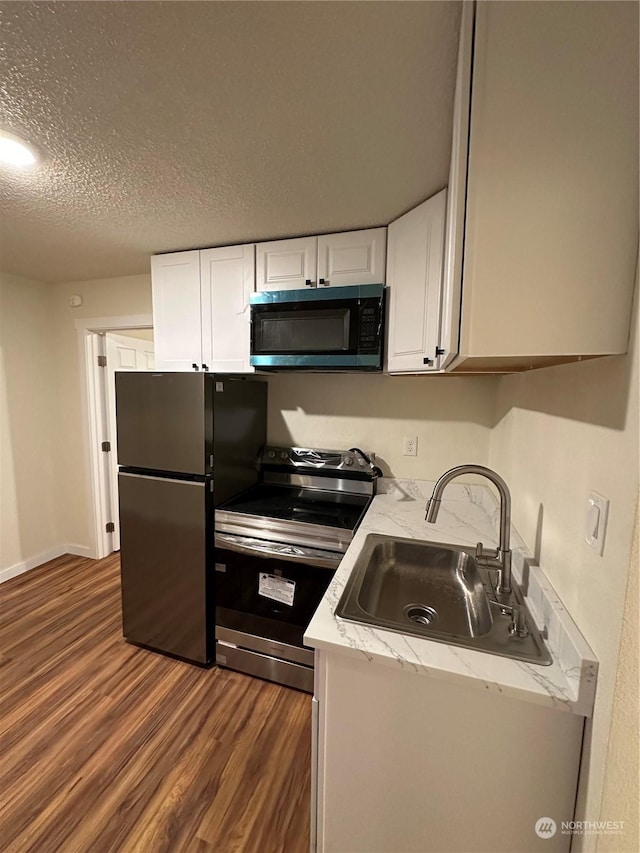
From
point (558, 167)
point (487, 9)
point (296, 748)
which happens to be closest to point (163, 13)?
point (487, 9)

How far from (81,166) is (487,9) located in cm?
137

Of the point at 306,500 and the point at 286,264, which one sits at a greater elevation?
the point at 286,264

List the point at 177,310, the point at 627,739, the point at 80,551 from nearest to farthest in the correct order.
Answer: the point at 627,739
the point at 177,310
the point at 80,551

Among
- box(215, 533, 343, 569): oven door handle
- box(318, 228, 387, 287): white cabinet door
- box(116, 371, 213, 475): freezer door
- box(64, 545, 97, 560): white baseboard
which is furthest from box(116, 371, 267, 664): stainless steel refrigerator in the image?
box(64, 545, 97, 560): white baseboard

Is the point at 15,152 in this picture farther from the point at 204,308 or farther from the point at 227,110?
the point at 204,308

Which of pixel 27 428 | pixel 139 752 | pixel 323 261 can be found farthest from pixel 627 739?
pixel 27 428

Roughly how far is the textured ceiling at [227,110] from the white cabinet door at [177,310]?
1.14 feet

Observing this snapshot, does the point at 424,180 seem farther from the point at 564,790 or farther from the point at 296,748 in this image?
the point at 296,748

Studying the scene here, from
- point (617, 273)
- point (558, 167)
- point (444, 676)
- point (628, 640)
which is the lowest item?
point (444, 676)

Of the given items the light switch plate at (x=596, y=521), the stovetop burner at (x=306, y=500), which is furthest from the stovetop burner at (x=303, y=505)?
the light switch plate at (x=596, y=521)

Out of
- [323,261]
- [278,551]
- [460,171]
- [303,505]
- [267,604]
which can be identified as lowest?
[267,604]

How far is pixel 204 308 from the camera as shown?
2119 millimetres

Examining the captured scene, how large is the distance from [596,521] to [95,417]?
11.2 ft

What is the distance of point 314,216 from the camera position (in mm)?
1711
